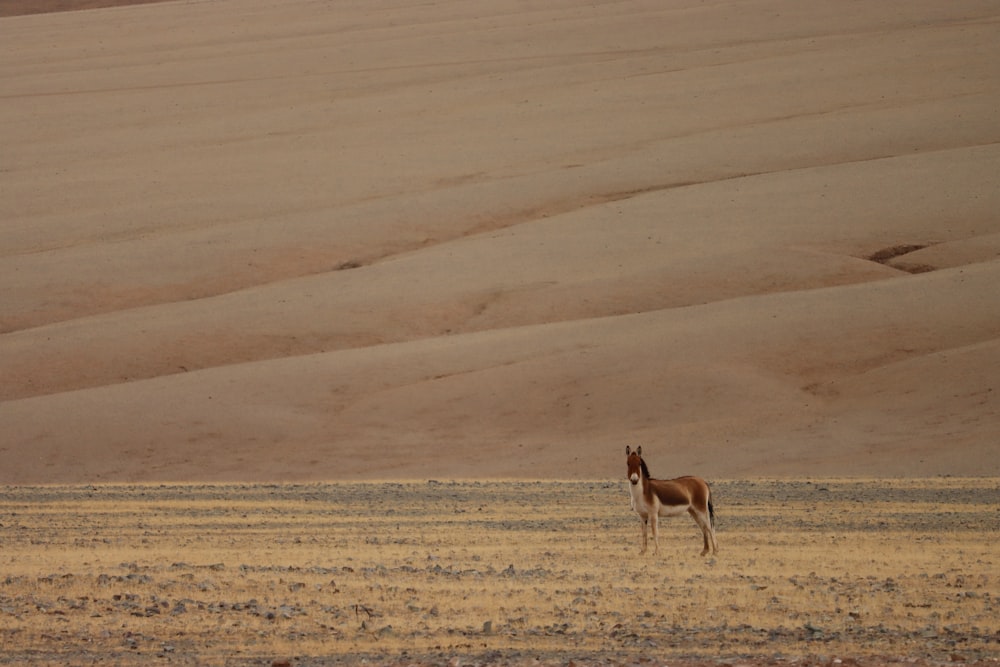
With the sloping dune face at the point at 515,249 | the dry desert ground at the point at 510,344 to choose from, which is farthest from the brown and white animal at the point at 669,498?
the sloping dune face at the point at 515,249

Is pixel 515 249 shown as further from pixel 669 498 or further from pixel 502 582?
pixel 502 582

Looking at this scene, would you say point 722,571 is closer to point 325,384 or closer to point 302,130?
point 325,384

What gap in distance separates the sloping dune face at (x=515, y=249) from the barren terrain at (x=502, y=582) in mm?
5066

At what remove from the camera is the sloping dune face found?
2395cm

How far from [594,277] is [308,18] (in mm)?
46719

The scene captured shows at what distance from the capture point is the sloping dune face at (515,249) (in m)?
24.0

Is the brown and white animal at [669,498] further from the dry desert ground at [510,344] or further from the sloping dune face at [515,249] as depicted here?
the sloping dune face at [515,249]

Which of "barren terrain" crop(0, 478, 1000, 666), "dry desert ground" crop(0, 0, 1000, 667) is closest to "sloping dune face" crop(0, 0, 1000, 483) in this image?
"dry desert ground" crop(0, 0, 1000, 667)

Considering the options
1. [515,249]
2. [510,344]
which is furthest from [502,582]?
[515,249]

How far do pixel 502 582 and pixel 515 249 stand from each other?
24.8 metres

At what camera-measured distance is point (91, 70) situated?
6738 centimetres

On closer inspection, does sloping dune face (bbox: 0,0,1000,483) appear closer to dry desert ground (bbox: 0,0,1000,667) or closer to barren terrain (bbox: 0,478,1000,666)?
dry desert ground (bbox: 0,0,1000,667)

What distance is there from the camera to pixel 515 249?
36.2m

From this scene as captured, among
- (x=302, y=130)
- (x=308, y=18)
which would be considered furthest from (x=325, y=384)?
(x=308, y=18)
